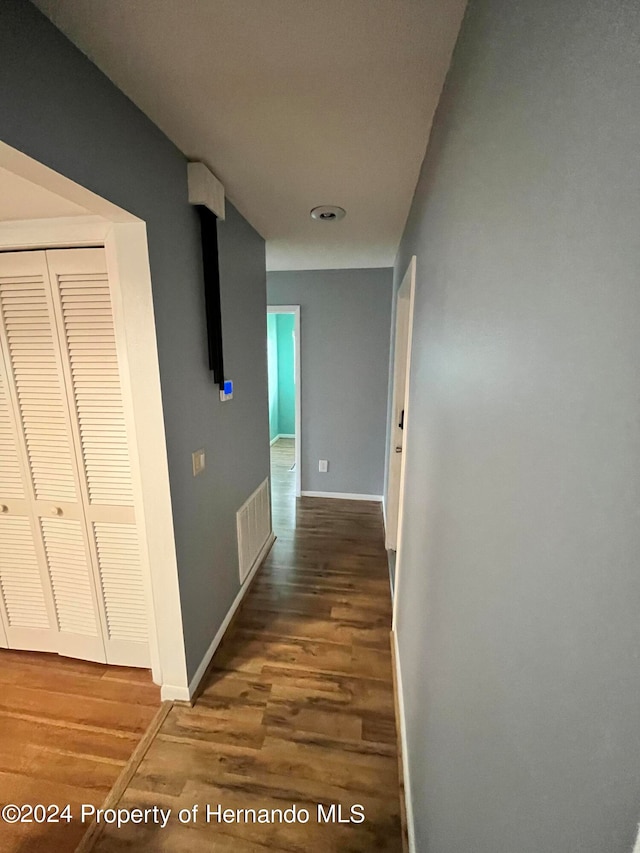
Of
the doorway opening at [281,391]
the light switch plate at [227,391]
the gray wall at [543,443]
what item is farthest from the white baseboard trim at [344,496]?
the gray wall at [543,443]

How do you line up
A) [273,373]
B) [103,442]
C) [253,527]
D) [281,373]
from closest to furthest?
1. [103,442]
2. [253,527]
3. [273,373]
4. [281,373]

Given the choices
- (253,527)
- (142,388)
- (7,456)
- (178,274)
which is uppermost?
(178,274)

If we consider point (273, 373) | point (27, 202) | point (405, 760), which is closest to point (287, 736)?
point (405, 760)

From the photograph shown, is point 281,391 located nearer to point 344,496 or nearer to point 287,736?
point 344,496

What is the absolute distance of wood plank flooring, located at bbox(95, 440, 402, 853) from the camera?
122 cm

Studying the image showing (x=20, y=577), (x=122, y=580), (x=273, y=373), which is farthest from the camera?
(x=273, y=373)

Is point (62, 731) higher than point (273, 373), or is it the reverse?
point (273, 373)

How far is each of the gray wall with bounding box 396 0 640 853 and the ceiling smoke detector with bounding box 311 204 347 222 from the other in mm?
1209

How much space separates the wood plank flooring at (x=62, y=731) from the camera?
129 cm

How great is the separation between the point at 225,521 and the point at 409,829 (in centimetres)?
146

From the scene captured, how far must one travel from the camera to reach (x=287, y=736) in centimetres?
152

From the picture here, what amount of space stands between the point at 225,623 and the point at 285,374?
5.23m

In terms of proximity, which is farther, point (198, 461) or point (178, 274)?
point (198, 461)

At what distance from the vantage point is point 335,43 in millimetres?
959
